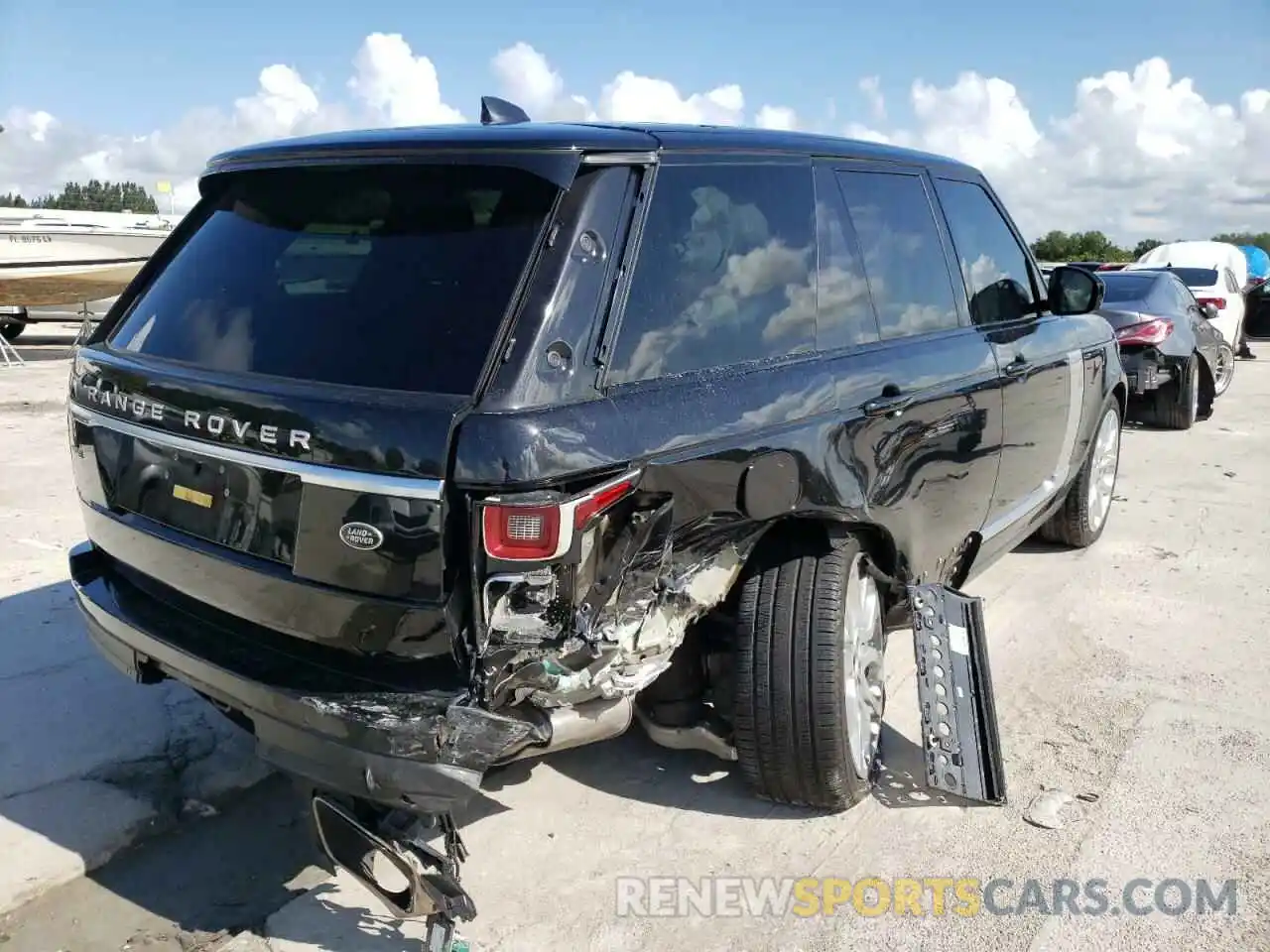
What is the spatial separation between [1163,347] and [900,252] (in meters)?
7.50

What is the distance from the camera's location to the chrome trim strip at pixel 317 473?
229 centimetres

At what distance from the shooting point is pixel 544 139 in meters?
2.61

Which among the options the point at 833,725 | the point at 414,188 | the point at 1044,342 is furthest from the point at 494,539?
the point at 1044,342

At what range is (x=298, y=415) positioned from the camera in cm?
246

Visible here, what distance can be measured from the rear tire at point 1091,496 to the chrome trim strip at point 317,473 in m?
4.40

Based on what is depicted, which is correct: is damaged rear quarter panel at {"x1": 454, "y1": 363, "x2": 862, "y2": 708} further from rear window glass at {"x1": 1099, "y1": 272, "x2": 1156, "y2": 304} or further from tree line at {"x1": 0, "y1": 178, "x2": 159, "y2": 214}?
tree line at {"x1": 0, "y1": 178, "x2": 159, "y2": 214}

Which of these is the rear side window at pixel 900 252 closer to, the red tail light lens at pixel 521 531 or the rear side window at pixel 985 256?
the rear side window at pixel 985 256

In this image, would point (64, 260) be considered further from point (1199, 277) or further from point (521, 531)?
point (521, 531)

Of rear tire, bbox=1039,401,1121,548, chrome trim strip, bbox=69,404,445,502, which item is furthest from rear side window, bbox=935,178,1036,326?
chrome trim strip, bbox=69,404,445,502

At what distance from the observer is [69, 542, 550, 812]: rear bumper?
7.65ft

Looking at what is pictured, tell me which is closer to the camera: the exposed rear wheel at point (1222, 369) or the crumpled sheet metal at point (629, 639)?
the crumpled sheet metal at point (629, 639)

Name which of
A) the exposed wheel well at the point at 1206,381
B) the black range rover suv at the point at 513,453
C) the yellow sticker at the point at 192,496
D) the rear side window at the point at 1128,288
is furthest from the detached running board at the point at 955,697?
the exposed wheel well at the point at 1206,381

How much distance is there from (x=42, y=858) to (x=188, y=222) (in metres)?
1.89

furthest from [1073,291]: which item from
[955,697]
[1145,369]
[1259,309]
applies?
[1259,309]
